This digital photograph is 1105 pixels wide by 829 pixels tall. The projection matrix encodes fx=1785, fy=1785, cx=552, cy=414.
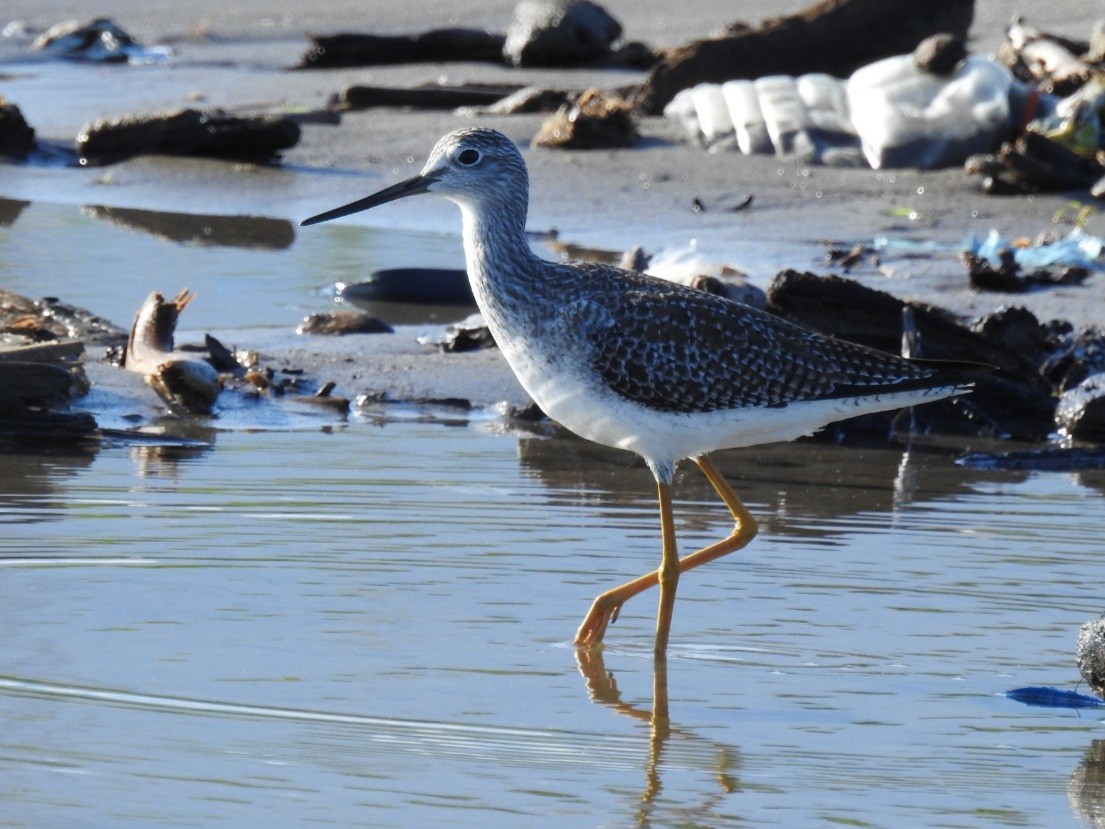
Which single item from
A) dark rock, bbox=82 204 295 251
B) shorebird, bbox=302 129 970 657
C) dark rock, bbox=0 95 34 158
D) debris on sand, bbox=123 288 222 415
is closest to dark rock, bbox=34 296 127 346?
debris on sand, bbox=123 288 222 415

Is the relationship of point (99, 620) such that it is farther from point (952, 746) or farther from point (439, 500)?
point (952, 746)

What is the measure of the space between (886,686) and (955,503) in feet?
9.10

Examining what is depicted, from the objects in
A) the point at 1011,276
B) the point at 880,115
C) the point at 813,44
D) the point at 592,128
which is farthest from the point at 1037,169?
the point at 813,44

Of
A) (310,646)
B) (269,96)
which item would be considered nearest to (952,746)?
(310,646)

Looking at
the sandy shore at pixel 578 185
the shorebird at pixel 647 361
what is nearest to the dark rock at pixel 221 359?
the shorebird at pixel 647 361

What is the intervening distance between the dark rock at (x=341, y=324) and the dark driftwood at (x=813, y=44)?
25.9 ft

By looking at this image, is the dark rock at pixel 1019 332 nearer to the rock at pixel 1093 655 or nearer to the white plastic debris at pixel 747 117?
the rock at pixel 1093 655

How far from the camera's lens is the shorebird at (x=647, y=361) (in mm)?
6992

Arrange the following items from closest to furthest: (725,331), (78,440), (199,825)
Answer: (199,825) → (725,331) → (78,440)

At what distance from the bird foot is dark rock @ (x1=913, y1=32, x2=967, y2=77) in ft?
35.2

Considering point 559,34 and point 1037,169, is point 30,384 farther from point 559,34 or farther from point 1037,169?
point 559,34

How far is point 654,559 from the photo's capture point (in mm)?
7875

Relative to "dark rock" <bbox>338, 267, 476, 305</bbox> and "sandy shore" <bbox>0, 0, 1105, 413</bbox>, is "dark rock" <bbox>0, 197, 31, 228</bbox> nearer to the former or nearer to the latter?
"sandy shore" <bbox>0, 0, 1105, 413</bbox>

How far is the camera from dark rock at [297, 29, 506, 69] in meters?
23.9
